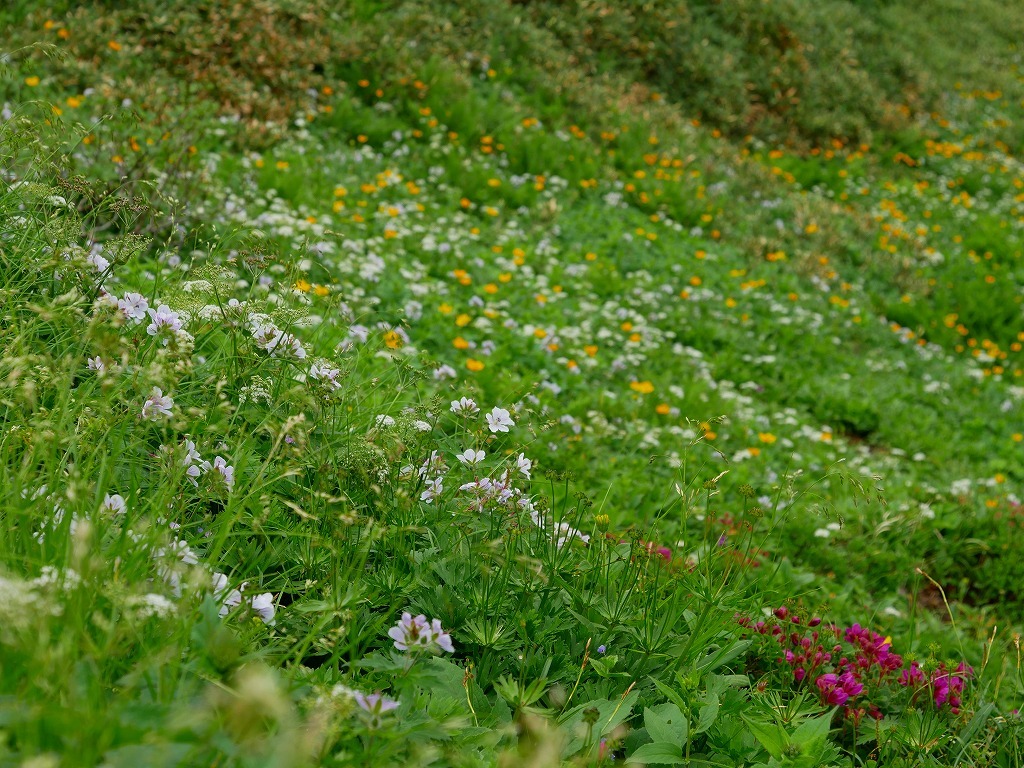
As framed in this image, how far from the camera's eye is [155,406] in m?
1.97

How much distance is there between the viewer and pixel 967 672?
2697 millimetres

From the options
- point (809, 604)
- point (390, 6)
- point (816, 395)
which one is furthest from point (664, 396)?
point (390, 6)

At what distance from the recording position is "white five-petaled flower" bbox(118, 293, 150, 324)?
212 cm

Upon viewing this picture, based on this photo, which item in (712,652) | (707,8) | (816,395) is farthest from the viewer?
(707,8)

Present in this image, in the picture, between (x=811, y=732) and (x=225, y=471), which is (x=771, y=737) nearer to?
(x=811, y=732)

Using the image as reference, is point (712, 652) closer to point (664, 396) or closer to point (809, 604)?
point (809, 604)

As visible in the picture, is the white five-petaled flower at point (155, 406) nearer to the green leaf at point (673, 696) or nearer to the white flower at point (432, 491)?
the white flower at point (432, 491)

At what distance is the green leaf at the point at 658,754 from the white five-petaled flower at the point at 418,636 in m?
0.50

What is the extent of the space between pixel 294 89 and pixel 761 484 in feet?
17.9

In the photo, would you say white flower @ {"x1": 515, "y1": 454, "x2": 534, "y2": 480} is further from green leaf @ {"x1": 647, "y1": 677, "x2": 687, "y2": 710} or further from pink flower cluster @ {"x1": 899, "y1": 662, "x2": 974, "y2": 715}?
pink flower cluster @ {"x1": 899, "y1": 662, "x2": 974, "y2": 715}

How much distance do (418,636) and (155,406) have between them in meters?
0.84

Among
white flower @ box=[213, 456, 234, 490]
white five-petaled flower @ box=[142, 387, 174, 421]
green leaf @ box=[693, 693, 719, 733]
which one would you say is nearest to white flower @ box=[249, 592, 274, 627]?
white flower @ box=[213, 456, 234, 490]

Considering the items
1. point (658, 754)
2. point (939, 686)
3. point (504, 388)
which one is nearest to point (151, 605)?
point (658, 754)

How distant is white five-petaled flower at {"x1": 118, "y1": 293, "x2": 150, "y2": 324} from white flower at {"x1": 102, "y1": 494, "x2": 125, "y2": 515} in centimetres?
51
